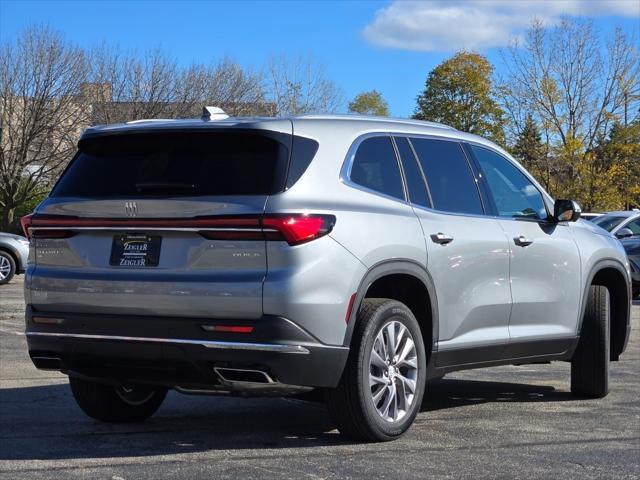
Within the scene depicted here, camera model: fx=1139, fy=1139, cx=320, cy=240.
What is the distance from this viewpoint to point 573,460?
235 inches

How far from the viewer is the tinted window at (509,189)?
24.7 feet

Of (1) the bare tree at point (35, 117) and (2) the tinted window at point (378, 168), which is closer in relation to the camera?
(2) the tinted window at point (378, 168)

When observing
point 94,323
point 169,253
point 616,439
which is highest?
point 169,253

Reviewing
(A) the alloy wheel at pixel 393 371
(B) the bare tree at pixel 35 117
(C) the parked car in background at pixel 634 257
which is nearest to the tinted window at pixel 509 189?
(A) the alloy wheel at pixel 393 371

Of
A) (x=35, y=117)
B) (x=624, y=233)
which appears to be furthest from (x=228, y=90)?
(x=624, y=233)

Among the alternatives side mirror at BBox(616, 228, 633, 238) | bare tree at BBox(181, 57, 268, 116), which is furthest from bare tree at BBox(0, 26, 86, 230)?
side mirror at BBox(616, 228, 633, 238)

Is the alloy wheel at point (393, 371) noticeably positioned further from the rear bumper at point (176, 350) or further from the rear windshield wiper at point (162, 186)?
the rear windshield wiper at point (162, 186)

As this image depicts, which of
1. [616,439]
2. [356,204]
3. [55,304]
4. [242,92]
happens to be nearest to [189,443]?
[55,304]

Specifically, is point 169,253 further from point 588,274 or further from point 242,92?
point 242,92

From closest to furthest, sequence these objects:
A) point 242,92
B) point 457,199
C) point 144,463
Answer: point 144,463 < point 457,199 < point 242,92

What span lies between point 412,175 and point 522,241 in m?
1.11

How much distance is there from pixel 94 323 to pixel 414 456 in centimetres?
181

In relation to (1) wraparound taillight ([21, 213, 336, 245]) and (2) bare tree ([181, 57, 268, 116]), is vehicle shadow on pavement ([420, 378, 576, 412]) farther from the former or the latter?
(2) bare tree ([181, 57, 268, 116])

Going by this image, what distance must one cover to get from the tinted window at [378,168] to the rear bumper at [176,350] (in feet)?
3.40
